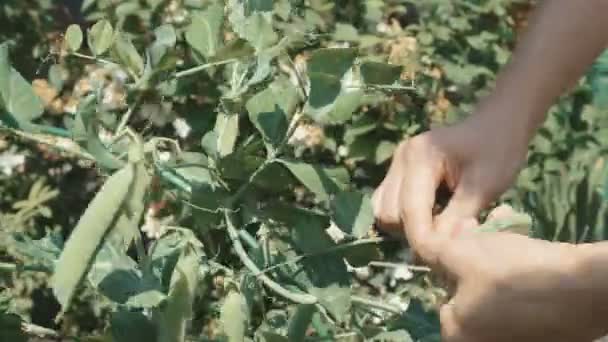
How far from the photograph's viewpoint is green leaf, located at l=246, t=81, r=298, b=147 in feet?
2.70

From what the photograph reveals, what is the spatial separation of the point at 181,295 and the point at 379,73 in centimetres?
24

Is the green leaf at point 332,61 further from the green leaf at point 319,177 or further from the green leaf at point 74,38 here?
the green leaf at point 74,38

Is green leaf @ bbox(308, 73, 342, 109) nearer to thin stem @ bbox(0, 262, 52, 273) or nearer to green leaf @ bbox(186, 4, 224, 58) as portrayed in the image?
green leaf @ bbox(186, 4, 224, 58)

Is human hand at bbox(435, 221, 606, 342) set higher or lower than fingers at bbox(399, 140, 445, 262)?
higher

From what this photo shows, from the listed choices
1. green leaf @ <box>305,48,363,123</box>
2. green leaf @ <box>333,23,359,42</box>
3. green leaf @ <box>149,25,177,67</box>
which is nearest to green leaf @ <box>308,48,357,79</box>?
green leaf @ <box>305,48,363,123</box>

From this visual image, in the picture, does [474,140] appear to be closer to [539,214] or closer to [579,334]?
[579,334]

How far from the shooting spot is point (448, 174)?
3.23 ft

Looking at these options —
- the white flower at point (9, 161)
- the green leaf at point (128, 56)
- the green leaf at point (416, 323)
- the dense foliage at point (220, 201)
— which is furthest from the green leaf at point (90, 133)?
the white flower at point (9, 161)

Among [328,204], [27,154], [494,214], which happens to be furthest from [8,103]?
[27,154]

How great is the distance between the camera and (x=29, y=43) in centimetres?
243

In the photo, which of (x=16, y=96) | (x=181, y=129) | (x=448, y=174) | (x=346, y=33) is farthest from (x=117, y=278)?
(x=346, y=33)

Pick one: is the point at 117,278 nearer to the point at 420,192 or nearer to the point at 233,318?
the point at 233,318

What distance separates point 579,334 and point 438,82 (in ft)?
5.63

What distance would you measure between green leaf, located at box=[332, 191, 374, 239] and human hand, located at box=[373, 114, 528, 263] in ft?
0.12
